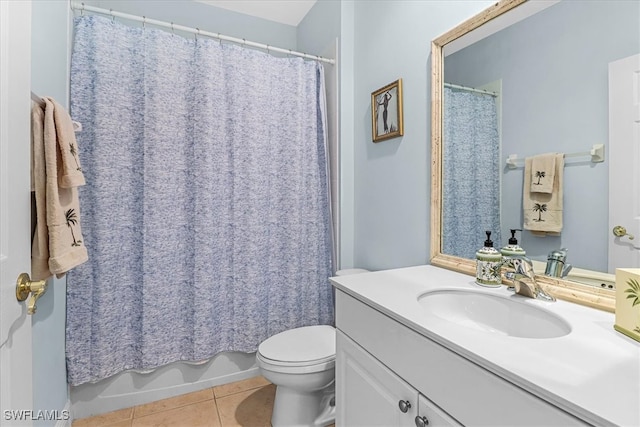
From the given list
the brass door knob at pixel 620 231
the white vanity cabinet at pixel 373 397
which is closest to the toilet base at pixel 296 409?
the white vanity cabinet at pixel 373 397

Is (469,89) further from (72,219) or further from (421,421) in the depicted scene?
(72,219)

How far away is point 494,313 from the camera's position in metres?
0.96

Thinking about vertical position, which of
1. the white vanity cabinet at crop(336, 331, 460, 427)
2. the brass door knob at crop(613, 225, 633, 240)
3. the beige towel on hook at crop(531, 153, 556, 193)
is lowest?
the white vanity cabinet at crop(336, 331, 460, 427)

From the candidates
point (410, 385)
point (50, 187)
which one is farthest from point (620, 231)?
point (50, 187)

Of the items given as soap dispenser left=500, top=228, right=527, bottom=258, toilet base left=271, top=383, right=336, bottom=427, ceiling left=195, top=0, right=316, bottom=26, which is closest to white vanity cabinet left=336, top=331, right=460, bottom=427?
toilet base left=271, top=383, right=336, bottom=427

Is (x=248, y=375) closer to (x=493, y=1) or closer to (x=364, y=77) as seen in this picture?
(x=364, y=77)

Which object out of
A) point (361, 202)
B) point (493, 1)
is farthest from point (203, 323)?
point (493, 1)

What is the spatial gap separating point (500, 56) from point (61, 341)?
2205 millimetres

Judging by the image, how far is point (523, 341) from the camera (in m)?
0.64

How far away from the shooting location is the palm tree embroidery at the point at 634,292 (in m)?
0.64

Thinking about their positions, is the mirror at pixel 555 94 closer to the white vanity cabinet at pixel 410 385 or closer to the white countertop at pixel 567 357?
the white countertop at pixel 567 357

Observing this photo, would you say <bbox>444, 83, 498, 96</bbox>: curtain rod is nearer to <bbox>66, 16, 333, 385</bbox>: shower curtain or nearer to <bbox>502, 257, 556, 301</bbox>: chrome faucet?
<bbox>502, 257, 556, 301</bbox>: chrome faucet

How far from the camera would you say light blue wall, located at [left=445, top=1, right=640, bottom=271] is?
2.68 ft

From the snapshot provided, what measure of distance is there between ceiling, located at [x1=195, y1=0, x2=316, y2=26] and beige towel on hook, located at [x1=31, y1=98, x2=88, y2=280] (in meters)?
1.66
